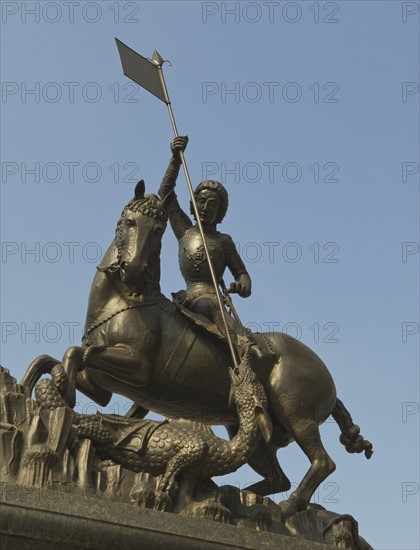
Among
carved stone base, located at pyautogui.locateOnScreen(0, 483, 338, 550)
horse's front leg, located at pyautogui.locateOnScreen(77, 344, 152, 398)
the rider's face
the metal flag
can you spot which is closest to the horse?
horse's front leg, located at pyautogui.locateOnScreen(77, 344, 152, 398)

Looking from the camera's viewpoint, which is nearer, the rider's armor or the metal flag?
the rider's armor

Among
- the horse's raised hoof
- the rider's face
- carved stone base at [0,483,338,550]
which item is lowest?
the horse's raised hoof

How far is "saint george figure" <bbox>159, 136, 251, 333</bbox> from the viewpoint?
10.6 metres

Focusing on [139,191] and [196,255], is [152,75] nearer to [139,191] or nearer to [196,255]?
[139,191]

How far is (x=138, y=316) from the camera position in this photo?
998 cm

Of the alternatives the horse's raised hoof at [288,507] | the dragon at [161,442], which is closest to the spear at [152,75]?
the dragon at [161,442]

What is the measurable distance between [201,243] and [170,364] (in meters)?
1.41

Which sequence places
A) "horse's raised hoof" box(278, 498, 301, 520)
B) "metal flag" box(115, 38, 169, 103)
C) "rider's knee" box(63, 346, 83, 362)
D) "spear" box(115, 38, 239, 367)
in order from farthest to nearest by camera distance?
"metal flag" box(115, 38, 169, 103)
"spear" box(115, 38, 239, 367)
"horse's raised hoof" box(278, 498, 301, 520)
"rider's knee" box(63, 346, 83, 362)

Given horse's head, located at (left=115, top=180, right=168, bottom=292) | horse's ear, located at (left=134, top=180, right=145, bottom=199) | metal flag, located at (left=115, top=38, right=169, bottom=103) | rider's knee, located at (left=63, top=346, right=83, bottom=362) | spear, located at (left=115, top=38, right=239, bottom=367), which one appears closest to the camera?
rider's knee, located at (left=63, top=346, right=83, bottom=362)

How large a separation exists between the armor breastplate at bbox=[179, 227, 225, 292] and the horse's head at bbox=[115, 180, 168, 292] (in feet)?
2.57

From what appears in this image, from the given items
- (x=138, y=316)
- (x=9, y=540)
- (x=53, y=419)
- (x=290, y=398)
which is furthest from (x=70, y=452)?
(x=290, y=398)

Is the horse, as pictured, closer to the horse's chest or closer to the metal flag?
the horse's chest

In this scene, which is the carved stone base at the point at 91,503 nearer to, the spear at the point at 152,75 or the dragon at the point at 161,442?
the dragon at the point at 161,442

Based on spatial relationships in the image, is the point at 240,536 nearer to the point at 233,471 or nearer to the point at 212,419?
the point at 233,471
